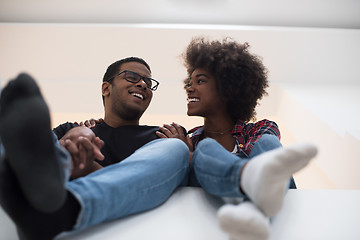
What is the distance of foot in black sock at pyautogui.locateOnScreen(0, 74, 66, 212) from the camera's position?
826mm

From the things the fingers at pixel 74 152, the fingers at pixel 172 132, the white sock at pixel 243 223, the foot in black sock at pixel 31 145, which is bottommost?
the white sock at pixel 243 223

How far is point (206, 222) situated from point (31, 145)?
0.56m

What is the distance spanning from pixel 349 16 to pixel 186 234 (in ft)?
13.1

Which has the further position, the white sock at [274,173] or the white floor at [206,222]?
the white floor at [206,222]

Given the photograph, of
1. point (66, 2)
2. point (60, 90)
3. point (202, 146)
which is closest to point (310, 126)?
point (202, 146)

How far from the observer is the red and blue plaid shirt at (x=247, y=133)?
158cm

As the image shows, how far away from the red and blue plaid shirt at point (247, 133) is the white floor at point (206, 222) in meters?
0.29

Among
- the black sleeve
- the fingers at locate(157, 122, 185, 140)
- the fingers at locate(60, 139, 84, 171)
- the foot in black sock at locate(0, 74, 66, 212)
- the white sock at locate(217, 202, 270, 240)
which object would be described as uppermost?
the foot in black sock at locate(0, 74, 66, 212)

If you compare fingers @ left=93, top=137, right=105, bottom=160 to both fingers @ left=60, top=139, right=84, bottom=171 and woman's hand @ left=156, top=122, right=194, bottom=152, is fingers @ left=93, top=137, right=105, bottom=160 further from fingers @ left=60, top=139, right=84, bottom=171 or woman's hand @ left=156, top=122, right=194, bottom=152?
woman's hand @ left=156, top=122, right=194, bottom=152

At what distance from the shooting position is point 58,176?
0.86 metres

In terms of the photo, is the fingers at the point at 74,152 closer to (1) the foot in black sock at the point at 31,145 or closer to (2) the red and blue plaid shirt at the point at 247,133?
(1) the foot in black sock at the point at 31,145

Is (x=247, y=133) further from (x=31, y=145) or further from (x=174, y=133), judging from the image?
(x=31, y=145)

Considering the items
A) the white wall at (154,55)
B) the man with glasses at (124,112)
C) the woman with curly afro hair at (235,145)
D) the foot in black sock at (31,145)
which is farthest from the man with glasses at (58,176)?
the white wall at (154,55)

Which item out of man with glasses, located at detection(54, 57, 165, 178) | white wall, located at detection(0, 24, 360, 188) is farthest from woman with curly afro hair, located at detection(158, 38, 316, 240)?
white wall, located at detection(0, 24, 360, 188)
